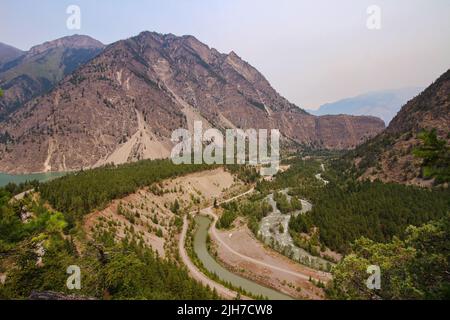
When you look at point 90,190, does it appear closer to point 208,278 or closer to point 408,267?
point 208,278

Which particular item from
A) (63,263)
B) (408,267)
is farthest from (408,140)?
(63,263)

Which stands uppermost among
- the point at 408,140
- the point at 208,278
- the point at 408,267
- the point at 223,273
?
the point at 408,140

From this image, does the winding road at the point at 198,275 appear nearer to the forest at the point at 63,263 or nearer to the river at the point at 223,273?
the river at the point at 223,273

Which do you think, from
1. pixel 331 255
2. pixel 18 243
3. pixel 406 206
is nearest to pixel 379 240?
pixel 331 255

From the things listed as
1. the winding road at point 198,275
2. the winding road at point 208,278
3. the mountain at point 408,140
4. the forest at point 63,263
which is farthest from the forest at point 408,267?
the mountain at point 408,140

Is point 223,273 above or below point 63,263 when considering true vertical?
below

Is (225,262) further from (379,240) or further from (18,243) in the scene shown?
(18,243)
